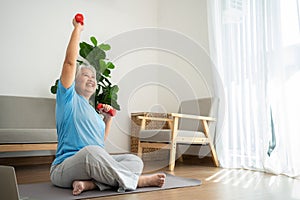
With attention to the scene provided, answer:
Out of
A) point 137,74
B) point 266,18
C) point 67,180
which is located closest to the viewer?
point 67,180

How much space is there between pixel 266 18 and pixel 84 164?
1846 mm

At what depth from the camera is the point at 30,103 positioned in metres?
2.92

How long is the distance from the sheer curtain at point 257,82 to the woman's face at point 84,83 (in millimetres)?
1441

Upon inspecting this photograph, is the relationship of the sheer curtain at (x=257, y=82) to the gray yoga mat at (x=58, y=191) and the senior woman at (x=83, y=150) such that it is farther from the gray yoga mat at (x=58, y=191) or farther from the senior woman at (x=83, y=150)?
the senior woman at (x=83, y=150)

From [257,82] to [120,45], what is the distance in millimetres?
1858

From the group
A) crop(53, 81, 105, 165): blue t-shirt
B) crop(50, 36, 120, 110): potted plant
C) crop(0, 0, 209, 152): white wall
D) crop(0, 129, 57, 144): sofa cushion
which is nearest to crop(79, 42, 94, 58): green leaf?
crop(50, 36, 120, 110): potted plant

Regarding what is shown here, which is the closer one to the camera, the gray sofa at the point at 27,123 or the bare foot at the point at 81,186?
the bare foot at the point at 81,186

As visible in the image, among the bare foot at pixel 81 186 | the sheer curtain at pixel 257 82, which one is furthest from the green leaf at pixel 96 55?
the bare foot at pixel 81 186

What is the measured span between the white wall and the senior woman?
1.69m

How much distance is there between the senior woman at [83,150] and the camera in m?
1.42

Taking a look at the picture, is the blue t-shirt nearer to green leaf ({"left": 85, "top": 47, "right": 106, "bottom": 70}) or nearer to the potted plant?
the potted plant

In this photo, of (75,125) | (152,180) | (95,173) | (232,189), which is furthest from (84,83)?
(232,189)

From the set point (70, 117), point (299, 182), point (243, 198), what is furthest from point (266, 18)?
point (70, 117)

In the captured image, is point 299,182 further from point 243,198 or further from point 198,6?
point 198,6
